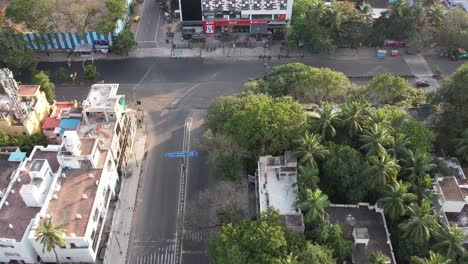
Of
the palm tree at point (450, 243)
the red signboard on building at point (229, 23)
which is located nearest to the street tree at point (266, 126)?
the palm tree at point (450, 243)

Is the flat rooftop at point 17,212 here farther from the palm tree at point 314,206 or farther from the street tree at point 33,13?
the street tree at point 33,13

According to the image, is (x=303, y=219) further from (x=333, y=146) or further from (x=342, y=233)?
(x=333, y=146)

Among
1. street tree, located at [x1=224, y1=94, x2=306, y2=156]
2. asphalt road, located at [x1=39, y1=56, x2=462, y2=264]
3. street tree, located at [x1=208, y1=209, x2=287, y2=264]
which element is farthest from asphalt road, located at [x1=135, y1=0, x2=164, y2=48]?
street tree, located at [x1=208, y1=209, x2=287, y2=264]

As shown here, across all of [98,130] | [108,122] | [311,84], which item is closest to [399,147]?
[311,84]

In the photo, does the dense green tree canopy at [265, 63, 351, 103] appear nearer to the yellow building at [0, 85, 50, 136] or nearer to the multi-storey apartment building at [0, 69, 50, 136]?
the yellow building at [0, 85, 50, 136]

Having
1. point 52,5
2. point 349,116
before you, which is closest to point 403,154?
point 349,116

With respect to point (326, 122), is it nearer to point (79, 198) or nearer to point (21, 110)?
point (79, 198)

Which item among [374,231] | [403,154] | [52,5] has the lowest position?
[374,231]
